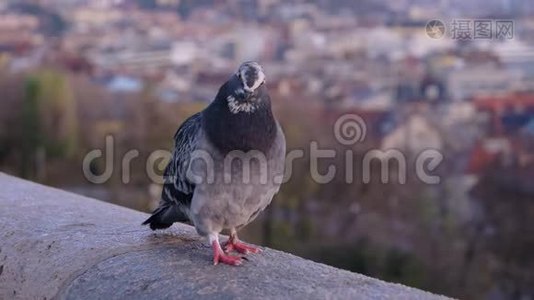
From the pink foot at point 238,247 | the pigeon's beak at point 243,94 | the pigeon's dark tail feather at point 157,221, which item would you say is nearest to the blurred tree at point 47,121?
the pigeon's dark tail feather at point 157,221

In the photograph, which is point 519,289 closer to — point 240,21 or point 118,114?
point 118,114

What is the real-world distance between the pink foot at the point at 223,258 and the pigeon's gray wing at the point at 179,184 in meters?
0.20

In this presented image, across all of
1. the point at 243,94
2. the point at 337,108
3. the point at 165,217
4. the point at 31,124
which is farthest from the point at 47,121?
the point at 243,94

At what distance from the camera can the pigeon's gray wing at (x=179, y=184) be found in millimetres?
2988

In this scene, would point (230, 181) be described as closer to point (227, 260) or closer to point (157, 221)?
point (227, 260)

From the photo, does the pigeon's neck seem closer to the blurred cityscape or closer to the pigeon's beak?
the pigeon's beak

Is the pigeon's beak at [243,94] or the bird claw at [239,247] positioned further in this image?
the bird claw at [239,247]

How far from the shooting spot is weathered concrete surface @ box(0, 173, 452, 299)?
243 cm

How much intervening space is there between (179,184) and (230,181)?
248mm

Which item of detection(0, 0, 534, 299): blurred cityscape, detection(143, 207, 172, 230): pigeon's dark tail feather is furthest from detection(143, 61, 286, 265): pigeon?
detection(0, 0, 534, 299): blurred cityscape

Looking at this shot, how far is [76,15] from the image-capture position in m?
25.3

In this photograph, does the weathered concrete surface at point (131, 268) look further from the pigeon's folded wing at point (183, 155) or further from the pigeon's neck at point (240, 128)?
the pigeon's neck at point (240, 128)

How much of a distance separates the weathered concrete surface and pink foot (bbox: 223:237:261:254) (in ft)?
0.19

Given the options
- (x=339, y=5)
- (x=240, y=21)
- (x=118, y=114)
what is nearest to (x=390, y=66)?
(x=339, y=5)
